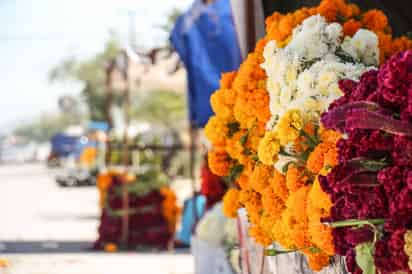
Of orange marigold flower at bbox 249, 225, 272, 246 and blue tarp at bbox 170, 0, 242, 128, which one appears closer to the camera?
orange marigold flower at bbox 249, 225, 272, 246

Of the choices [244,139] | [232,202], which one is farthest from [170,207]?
[244,139]

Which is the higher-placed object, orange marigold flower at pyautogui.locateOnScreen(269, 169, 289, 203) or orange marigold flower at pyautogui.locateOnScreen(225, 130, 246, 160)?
orange marigold flower at pyautogui.locateOnScreen(225, 130, 246, 160)

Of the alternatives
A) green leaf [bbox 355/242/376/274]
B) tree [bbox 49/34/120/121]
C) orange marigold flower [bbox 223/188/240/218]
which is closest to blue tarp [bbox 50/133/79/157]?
tree [bbox 49/34/120/121]

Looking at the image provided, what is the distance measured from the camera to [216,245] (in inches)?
241

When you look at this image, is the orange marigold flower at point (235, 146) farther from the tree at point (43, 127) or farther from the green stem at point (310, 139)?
the tree at point (43, 127)

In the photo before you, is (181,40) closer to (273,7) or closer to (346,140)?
(273,7)

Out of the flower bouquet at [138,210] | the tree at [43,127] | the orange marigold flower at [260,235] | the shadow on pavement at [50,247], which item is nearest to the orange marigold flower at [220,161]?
the orange marigold flower at [260,235]

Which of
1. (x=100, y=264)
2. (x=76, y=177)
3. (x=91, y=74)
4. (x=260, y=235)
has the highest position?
(x=91, y=74)

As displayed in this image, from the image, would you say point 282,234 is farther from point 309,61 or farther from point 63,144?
point 63,144

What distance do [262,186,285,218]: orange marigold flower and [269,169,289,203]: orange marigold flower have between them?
0.11 feet

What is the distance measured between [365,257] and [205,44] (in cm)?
561

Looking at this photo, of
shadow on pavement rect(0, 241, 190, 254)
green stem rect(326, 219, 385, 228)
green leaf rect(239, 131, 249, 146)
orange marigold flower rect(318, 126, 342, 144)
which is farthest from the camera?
shadow on pavement rect(0, 241, 190, 254)

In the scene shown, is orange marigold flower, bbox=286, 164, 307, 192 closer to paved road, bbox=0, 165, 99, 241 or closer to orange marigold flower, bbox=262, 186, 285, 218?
orange marigold flower, bbox=262, 186, 285, 218

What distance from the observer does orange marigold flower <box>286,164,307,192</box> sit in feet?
10.0
